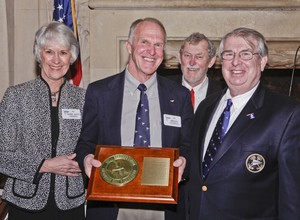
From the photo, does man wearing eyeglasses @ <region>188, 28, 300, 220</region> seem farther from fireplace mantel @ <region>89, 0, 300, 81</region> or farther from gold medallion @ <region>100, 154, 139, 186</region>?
fireplace mantel @ <region>89, 0, 300, 81</region>

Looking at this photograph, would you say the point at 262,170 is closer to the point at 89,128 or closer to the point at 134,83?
the point at 134,83

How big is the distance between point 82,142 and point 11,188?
1.90 ft

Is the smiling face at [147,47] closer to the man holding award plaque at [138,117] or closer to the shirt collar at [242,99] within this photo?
the man holding award plaque at [138,117]

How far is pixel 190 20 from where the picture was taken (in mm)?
5160

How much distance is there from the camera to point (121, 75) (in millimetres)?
3080

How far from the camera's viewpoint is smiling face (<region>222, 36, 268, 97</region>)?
2.56 meters

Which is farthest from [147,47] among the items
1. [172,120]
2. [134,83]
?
[172,120]

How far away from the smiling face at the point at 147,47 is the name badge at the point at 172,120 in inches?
13.2

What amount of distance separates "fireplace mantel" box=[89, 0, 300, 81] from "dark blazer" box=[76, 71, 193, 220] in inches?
88.4

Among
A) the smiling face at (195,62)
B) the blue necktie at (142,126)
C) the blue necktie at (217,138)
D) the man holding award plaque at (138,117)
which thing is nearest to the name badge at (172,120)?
the man holding award plaque at (138,117)

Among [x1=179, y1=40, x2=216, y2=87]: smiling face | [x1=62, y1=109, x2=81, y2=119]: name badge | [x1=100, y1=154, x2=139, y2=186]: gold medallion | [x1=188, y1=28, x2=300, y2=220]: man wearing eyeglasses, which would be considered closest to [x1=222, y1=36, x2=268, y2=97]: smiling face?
[x1=188, y1=28, x2=300, y2=220]: man wearing eyeglasses

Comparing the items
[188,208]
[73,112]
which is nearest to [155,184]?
[188,208]

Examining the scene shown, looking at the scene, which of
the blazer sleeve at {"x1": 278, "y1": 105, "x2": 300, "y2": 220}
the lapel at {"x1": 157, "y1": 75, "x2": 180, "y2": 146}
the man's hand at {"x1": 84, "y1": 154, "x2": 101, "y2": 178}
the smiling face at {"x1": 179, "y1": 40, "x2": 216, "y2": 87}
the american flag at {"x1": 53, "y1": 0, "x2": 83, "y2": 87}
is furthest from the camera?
the american flag at {"x1": 53, "y1": 0, "x2": 83, "y2": 87}

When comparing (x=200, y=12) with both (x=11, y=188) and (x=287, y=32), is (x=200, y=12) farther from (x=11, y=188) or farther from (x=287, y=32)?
(x=11, y=188)
